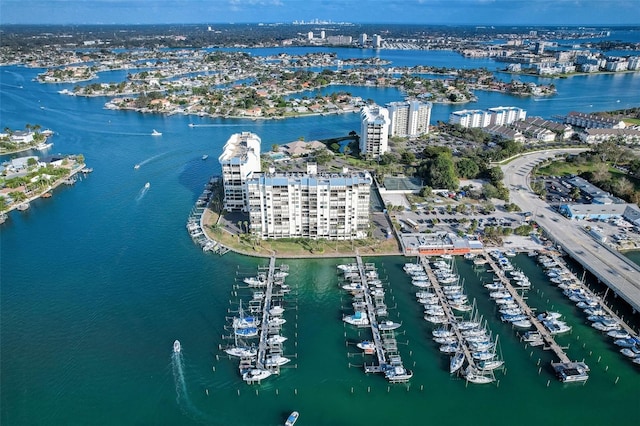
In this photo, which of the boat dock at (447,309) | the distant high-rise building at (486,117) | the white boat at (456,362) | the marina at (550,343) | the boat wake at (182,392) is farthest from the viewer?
the distant high-rise building at (486,117)

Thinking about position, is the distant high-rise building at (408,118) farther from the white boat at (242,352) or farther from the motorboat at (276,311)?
the white boat at (242,352)

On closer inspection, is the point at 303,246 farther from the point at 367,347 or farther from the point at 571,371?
the point at 571,371

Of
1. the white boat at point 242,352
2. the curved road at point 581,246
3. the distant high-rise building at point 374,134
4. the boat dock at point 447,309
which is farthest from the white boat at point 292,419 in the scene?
the distant high-rise building at point 374,134

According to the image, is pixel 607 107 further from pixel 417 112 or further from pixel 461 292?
pixel 461 292

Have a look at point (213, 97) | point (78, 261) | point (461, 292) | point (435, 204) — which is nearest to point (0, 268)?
point (78, 261)

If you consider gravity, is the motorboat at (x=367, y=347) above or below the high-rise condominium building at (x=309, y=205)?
below

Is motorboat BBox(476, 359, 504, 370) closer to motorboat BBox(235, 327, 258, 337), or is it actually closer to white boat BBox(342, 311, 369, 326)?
white boat BBox(342, 311, 369, 326)
